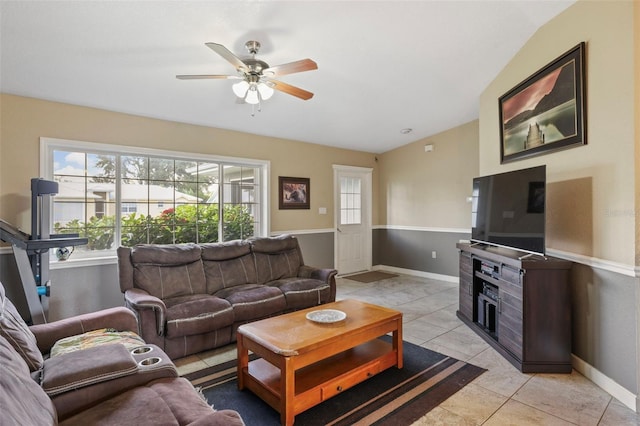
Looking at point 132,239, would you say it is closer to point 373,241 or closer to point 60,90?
point 60,90

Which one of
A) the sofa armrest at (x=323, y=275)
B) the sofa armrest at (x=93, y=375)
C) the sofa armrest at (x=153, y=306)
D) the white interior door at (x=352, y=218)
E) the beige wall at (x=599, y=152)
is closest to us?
the sofa armrest at (x=93, y=375)

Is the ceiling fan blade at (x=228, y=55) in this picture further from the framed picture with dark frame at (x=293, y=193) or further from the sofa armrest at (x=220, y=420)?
the framed picture with dark frame at (x=293, y=193)

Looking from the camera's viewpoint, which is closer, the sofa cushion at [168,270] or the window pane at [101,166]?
the sofa cushion at [168,270]

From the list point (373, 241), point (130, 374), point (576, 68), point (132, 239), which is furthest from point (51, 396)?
point (373, 241)

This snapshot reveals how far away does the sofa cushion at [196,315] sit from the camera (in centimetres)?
275

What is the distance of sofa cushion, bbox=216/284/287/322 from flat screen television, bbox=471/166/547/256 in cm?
226

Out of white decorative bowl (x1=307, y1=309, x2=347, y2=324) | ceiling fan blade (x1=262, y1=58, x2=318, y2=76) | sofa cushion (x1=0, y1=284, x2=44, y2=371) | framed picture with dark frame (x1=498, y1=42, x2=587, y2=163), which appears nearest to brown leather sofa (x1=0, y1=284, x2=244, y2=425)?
sofa cushion (x1=0, y1=284, x2=44, y2=371)

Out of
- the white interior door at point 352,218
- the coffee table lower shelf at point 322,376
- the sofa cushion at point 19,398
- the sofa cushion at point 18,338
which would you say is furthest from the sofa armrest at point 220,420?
the white interior door at point 352,218

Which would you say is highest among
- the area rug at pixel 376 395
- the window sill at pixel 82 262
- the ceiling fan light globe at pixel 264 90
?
the ceiling fan light globe at pixel 264 90

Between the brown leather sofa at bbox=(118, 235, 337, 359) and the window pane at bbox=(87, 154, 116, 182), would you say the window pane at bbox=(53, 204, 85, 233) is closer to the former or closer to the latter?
the window pane at bbox=(87, 154, 116, 182)

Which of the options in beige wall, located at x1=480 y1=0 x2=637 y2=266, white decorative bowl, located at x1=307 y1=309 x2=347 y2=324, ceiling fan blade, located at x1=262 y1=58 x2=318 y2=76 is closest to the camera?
beige wall, located at x1=480 y1=0 x2=637 y2=266

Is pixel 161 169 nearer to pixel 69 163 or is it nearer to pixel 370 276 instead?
pixel 69 163

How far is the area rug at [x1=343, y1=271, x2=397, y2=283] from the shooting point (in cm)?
591

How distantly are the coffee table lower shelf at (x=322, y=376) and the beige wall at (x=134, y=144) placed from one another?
287 centimetres
